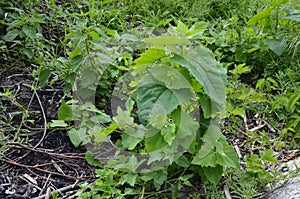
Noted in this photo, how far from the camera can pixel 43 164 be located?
1.90 meters

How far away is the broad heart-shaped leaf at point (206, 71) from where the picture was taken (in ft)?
5.08

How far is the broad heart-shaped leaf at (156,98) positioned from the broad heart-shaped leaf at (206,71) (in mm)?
92

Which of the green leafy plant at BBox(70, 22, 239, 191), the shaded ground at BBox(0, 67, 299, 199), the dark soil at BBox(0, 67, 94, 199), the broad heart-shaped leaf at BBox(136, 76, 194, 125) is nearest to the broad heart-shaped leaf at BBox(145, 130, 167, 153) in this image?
the green leafy plant at BBox(70, 22, 239, 191)

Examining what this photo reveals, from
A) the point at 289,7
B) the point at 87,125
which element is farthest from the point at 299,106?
the point at 87,125

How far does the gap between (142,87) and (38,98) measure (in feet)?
2.70

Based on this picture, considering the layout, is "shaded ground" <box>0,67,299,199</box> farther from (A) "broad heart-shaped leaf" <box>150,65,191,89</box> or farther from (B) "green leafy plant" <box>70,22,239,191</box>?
(A) "broad heart-shaped leaf" <box>150,65,191,89</box>

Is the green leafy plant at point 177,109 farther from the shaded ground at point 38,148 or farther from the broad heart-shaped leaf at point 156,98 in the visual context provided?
the shaded ground at point 38,148

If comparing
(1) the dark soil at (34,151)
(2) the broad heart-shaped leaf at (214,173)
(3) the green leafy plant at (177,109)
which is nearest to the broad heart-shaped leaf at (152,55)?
(3) the green leafy plant at (177,109)

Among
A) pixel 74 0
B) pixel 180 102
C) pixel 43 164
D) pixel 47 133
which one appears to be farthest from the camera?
pixel 74 0

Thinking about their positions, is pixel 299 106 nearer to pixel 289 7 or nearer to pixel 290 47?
pixel 290 47

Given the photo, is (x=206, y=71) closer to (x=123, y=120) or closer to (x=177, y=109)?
(x=177, y=109)

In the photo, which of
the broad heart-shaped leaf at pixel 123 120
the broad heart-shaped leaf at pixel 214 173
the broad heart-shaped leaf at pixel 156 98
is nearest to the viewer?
the broad heart-shaped leaf at pixel 156 98

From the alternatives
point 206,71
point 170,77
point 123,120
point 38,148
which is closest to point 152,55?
point 170,77

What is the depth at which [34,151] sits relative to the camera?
→ 6.38 ft
